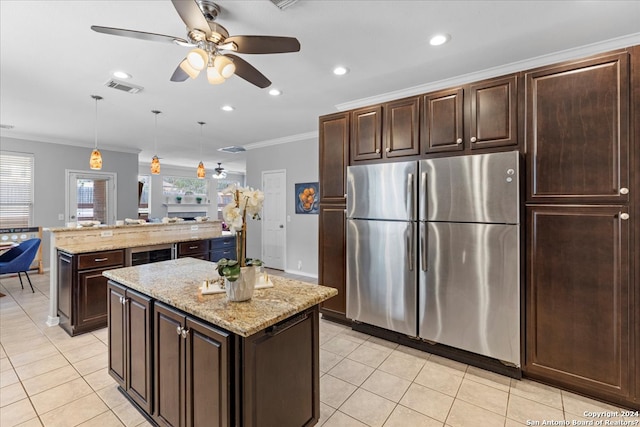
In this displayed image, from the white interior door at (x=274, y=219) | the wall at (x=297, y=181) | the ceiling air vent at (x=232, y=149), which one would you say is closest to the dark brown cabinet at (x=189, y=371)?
the wall at (x=297, y=181)

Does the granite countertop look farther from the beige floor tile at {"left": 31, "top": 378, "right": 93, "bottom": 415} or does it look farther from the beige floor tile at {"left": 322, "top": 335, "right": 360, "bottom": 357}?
the beige floor tile at {"left": 322, "top": 335, "right": 360, "bottom": 357}

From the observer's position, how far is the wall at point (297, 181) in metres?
5.55

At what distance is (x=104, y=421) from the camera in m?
1.89

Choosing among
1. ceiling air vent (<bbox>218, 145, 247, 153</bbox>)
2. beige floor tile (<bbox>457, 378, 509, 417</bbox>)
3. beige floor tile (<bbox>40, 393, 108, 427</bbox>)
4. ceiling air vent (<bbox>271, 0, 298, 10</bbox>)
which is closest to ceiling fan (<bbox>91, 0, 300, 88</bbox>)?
ceiling air vent (<bbox>271, 0, 298, 10</bbox>)

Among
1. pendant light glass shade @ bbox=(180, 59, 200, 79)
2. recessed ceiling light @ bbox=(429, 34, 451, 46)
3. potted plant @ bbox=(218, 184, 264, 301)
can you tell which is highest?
recessed ceiling light @ bbox=(429, 34, 451, 46)

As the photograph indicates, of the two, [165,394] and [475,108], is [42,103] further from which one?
[475,108]

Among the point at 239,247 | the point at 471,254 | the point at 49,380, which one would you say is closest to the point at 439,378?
the point at 471,254

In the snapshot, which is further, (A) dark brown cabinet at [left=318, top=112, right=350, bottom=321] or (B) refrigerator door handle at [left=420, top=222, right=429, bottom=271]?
(A) dark brown cabinet at [left=318, top=112, right=350, bottom=321]

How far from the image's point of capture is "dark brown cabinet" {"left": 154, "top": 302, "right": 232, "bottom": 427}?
4.29ft

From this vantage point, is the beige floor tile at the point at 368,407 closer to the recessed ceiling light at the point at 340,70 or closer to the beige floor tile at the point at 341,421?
the beige floor tile at the point at 341,421

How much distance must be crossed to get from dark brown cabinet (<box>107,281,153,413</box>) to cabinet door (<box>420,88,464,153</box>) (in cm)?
259

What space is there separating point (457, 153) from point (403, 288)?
1325 millimetres

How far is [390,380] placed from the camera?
2348mm

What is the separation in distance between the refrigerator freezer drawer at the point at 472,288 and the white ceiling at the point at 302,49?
1546mm
